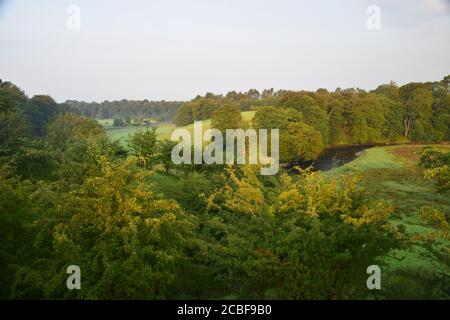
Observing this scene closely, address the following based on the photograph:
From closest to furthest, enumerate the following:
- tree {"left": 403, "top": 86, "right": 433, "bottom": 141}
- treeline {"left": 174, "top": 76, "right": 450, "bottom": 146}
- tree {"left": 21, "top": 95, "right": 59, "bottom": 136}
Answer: treeline {"left": 174, "top": 76, "right": 450, "bottom": 146}
tree {"left": 403, "top": 86, "right": 433, "bottom": 141}
tree {"left": 21, "top": 95, "right": 59, "bottom": 136}

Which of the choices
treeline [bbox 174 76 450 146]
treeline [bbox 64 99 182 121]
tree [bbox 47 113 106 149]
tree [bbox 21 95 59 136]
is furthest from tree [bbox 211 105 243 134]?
treeline [bbox 64 99 182 121]

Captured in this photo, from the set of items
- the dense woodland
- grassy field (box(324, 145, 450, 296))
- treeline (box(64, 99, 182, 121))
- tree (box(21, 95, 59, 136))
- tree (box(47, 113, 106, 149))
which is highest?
treeline (box(64, 99, 182, 121))

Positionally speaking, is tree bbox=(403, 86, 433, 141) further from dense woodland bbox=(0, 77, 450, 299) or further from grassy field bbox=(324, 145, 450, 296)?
dense woodland bbox=(0, 77, 450, 299)

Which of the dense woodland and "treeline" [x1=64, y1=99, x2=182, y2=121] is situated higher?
"treeline" [x1=64, y1=99, x2=182, y2=121]

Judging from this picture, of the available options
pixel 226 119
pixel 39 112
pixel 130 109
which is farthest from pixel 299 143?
pixel 130 109

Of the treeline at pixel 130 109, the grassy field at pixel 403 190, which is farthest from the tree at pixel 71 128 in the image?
the treeline at pixel 130 109
